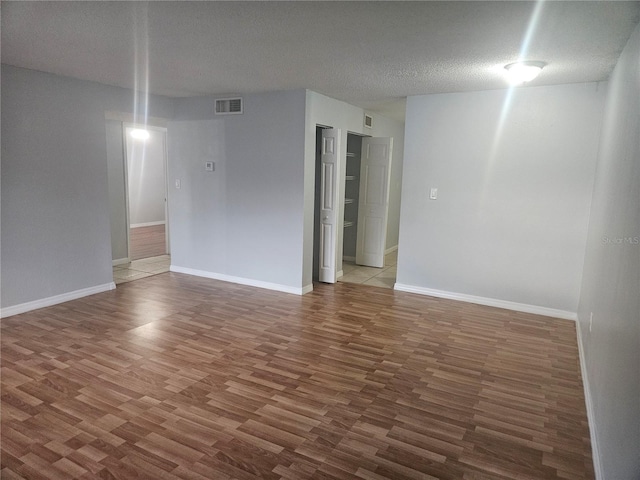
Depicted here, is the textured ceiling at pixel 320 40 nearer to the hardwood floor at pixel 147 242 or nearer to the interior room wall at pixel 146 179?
the hardwood floor at pixel 147 242

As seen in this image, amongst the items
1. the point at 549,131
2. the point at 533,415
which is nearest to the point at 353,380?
the point at 533,415

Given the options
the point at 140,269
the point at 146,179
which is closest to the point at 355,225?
the point at 140,269

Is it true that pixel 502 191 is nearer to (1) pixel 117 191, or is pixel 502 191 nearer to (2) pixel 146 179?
(1) pixel 117 191

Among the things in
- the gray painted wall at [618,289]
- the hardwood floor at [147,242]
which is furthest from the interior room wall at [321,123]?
the hardwood floor at [147,242]

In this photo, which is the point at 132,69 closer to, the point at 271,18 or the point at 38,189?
the point at 38,189

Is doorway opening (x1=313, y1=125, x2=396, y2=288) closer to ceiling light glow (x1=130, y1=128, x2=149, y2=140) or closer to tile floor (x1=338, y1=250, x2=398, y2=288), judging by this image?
tile floor (x1=338, y1=250, x2=398, y2=288)

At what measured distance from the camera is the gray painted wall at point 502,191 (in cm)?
404

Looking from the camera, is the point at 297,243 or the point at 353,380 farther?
the point at 297,243

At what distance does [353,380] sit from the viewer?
293cm

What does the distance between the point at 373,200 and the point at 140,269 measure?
3.51 meters

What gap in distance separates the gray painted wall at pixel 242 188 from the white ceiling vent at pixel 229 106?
0.07 meters

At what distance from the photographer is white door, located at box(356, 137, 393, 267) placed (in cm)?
609

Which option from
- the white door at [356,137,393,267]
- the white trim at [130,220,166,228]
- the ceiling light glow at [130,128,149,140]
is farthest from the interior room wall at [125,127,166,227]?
the white door at [356,137,393,267]

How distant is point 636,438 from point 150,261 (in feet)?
20.6
